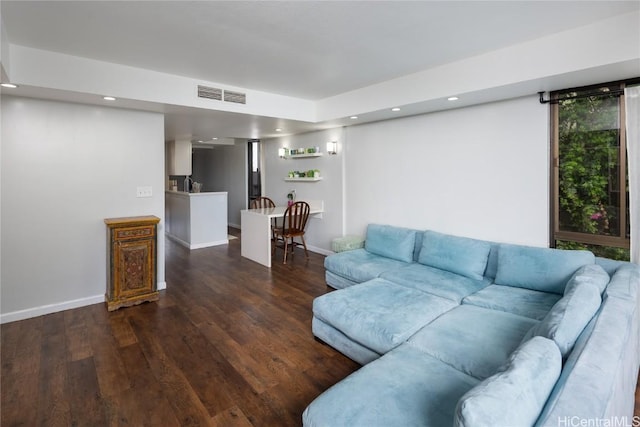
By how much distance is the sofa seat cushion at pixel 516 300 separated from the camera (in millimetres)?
2465

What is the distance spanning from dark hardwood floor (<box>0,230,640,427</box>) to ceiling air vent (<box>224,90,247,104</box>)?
2353 millimetres

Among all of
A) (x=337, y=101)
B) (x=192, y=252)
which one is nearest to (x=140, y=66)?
(x=337, y=101)

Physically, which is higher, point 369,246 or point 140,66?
point 140,66

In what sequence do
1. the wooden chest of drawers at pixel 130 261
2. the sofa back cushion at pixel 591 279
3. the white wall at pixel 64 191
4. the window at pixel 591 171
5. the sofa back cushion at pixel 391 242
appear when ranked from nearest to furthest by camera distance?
the sofa back cushion at pixel 591 279 < the window at pixel 591 171 < the white wall at pixel 64 191 < the wooden chest of drawers at pixel 130 261 < the sofa back cushion at pixel 391 242

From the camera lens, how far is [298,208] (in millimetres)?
5688

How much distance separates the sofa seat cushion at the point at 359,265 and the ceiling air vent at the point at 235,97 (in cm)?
226

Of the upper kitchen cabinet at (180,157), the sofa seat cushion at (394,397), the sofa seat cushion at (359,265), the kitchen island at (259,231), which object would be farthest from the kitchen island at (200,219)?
the sofa seat cushion at (394,397)

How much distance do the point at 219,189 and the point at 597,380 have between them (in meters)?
9.30

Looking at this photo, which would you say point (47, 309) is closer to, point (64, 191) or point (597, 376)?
point (64, 191)

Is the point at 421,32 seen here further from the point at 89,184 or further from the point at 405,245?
the point at 89,184

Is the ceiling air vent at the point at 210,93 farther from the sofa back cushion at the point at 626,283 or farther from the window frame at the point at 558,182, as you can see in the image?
the sofa back cushion at the point at 626,283

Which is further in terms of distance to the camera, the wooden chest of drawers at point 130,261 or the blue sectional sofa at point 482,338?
the wooden chest of drawers at point 130,261

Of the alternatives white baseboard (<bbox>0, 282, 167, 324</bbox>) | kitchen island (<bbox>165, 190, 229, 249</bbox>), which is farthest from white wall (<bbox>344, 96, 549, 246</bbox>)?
white baseboard (<bbox>0, 282, 167, 324</bbox>)

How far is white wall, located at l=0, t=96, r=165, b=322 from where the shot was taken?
127 inches
